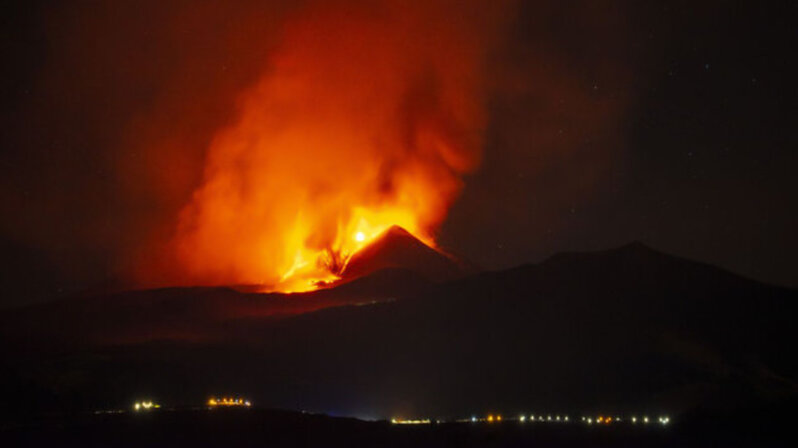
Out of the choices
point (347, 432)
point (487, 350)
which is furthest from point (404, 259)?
point (347, 432)

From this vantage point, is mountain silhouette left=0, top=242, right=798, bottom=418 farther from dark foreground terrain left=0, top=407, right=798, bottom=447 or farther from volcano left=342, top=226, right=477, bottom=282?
volcano left=342, top=226, right=477, bottom=282

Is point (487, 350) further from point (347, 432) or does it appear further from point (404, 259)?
point (404, 259)

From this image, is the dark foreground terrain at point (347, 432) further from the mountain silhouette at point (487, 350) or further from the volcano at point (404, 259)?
the volcano at point (404, 259)

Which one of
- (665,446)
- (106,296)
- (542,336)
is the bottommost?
(665,446)

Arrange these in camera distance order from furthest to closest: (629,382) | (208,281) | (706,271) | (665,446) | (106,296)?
1. (208,281)
2. (106,296)
3. (706,271)
4. (629,382)
5. (665,446)

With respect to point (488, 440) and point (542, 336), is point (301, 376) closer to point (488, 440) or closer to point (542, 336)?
point (542, 336)

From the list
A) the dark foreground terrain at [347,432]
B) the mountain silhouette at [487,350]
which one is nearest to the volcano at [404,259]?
the mountain silhouette at [487,350]

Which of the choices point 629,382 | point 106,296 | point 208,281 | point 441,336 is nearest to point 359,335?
point 441,336

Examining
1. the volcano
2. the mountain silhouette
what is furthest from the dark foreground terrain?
the volcano
